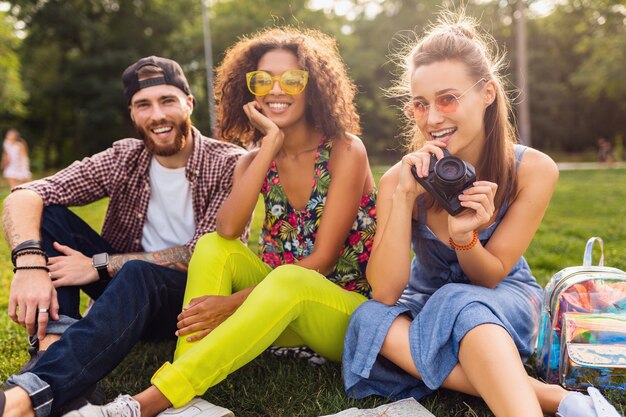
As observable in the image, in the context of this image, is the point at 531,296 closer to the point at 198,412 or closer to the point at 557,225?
the point at 198,412

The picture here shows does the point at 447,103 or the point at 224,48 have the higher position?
the point at 224,48

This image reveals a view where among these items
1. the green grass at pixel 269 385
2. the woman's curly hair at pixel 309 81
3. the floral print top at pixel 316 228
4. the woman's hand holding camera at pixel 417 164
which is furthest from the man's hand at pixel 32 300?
the woman's hand holding camera at pixel 417 164

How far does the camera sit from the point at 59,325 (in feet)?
8.86

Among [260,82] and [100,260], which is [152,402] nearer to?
[100,260]

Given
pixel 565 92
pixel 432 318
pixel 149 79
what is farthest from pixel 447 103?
pixel 565 92

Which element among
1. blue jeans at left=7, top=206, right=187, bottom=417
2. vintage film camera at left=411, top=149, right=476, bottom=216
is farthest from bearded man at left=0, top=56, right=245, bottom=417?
vintage film camera at left=411, top=149, right=476, bottom=216

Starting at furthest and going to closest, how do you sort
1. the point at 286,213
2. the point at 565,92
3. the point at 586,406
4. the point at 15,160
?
the point at 565,92 → the point at 15,160 → the point at 286,213 → the point at 586,406

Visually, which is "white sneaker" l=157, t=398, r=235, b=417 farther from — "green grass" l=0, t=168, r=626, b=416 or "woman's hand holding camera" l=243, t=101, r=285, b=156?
"woman's hand holding camera" l=243, t=101, r=285, b=156

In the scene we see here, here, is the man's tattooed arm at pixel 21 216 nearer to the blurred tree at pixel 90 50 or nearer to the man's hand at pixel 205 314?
the man's hand at pixel 205 314

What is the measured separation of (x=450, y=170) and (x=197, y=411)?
4.33ft

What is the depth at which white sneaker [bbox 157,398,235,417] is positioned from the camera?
2.24 metres

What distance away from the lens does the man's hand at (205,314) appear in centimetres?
250

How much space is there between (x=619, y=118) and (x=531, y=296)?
137ft

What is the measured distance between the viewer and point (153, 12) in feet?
98.9
